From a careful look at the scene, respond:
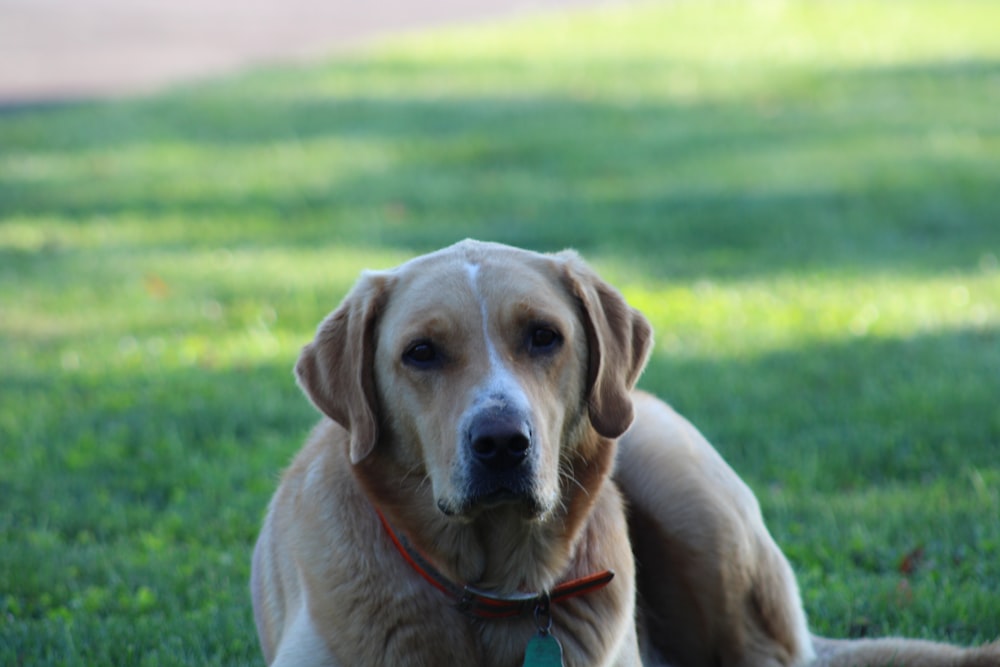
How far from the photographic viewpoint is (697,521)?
462 cm

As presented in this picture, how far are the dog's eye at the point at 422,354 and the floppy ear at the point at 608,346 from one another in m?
0.55

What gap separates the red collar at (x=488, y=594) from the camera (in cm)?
384

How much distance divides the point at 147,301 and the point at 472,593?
6152mm

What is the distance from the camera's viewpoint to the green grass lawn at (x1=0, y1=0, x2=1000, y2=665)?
17.5 feet

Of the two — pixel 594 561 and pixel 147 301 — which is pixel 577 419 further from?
pixel 147 301

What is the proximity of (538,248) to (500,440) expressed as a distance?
23.4ft

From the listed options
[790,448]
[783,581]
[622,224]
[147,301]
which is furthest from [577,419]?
[622,224]

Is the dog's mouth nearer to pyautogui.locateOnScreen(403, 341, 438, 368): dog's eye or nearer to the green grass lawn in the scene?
pyautogui.locateOnScreen(403, 341, 438, 368): dog's eye

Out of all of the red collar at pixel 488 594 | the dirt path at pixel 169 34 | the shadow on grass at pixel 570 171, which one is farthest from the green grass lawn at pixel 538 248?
the dirt path at pixel 169 34

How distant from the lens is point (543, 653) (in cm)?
376

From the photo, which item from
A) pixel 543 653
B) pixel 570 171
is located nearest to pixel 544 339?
pixel 543 653

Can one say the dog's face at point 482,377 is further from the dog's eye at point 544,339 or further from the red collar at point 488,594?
the red collar at point 488,594

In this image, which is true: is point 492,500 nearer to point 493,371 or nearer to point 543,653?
point 493,371

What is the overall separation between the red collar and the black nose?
1.50 feet
